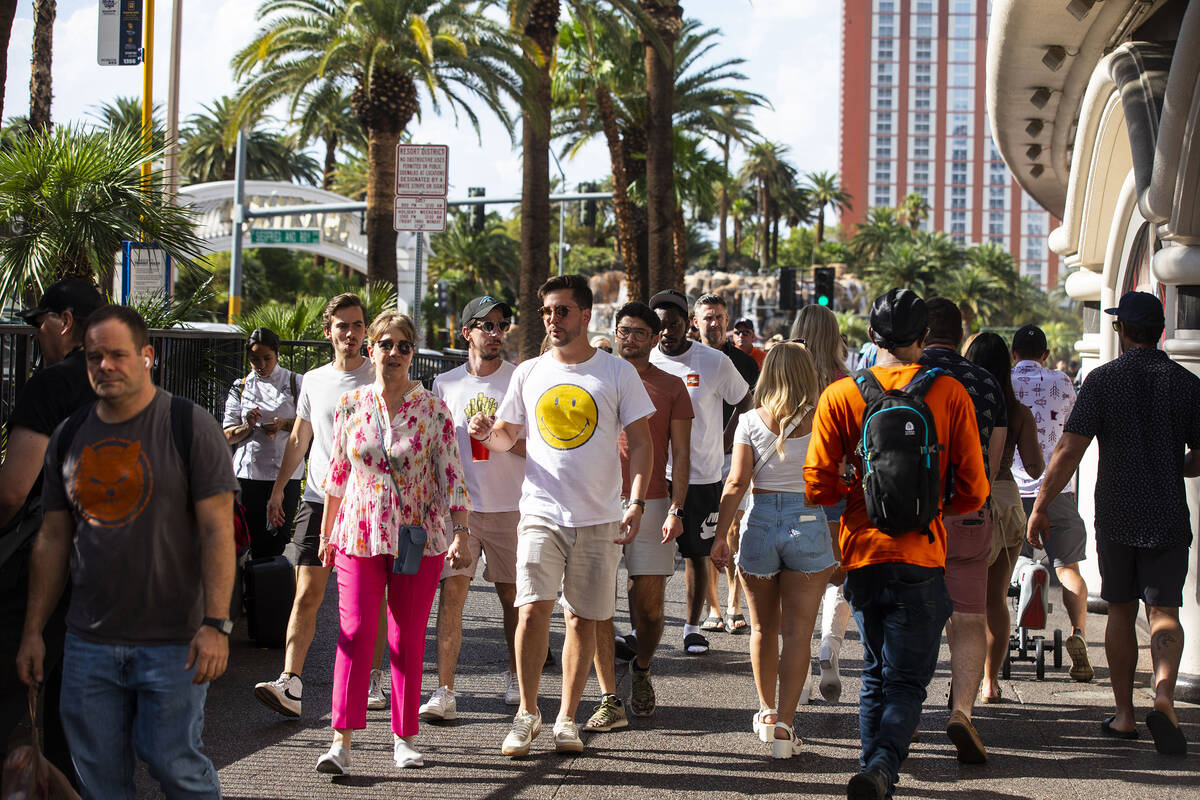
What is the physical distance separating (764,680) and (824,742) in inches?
18.4

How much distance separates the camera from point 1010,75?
1238 centimetres

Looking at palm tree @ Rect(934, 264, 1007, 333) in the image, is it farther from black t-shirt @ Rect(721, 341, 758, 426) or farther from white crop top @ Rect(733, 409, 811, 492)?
white crop top @ Rect(733, 409, 811, 492)

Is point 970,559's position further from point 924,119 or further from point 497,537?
point 924,119

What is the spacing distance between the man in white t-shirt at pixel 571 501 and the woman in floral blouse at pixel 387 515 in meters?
0.37

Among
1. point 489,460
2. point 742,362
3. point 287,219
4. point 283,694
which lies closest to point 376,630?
point 283,694

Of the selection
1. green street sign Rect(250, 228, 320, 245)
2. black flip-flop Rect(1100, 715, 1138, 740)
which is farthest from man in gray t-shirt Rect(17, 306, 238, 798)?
green street sign Rect(250, 228, 320, 245)

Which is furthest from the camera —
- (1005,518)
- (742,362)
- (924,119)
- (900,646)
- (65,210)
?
(924,119)

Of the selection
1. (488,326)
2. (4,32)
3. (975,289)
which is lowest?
(488,326)

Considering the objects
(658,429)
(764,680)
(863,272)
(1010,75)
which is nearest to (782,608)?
(764,680)

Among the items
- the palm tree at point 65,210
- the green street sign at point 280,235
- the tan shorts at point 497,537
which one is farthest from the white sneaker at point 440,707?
the green street sign at point 280,235

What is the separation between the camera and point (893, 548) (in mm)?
4805

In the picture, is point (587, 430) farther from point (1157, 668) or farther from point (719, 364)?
point (1157, 668)

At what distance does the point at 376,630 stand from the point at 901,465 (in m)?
2.28

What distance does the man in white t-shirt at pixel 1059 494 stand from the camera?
764 cm
